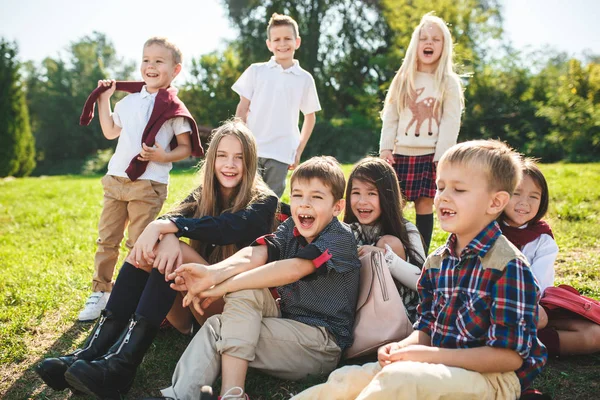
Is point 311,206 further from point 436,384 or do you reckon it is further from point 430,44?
point 430,44

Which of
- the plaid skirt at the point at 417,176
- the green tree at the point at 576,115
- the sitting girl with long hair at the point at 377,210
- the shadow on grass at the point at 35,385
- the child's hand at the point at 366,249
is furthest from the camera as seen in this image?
the green tree at the point at 576,115

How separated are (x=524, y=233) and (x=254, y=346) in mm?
1544

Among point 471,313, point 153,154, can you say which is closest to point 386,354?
point 471,313

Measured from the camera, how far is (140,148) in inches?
147

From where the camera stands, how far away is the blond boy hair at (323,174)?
265 cm

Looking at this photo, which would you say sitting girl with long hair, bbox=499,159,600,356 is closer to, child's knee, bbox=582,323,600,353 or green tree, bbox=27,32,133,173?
child's knee, bbox=582,323,600,353

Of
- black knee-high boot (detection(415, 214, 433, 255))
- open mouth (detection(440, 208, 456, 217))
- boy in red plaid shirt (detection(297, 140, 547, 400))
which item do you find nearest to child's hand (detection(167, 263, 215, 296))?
boy in red plaid shirt (detection(297, 140, 547, 400))

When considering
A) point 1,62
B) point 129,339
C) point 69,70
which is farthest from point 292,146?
point 69,70

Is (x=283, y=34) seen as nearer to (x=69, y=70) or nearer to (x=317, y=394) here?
(x=317, y=394)

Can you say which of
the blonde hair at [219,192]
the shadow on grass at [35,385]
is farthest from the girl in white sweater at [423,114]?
the shadow on grass at [35,385]

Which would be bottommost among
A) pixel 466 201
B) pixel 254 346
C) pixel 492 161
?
pixel 254 346

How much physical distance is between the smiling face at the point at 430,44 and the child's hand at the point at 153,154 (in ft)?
6.83

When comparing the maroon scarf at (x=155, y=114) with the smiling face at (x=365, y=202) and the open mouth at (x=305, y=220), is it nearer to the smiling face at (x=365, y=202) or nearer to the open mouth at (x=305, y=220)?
the smiling face at (x=365, y=202)

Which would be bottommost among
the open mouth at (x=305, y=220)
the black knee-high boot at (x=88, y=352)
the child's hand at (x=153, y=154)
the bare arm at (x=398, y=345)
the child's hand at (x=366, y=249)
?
the black knee-high boot at (x=88, y=352)
